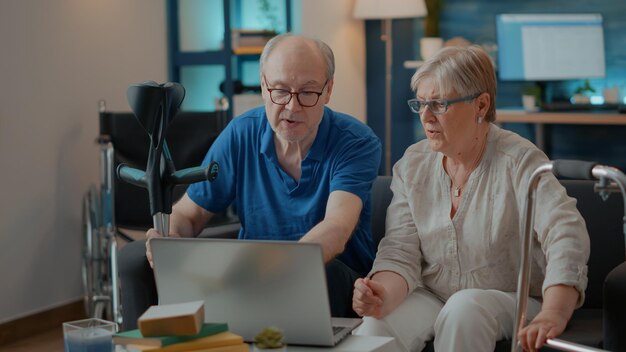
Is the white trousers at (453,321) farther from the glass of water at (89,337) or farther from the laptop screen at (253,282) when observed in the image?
the glass of water at (89,337)

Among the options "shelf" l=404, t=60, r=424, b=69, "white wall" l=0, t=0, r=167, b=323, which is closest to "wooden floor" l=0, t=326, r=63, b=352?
"white wall" l=0, t=0, r=167, b=323

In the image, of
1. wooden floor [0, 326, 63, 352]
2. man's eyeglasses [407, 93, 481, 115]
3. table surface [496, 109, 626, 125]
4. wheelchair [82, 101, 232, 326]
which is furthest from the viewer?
table surface [496, 109, 626, 125]

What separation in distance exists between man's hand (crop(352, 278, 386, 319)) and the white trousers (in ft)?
0.21

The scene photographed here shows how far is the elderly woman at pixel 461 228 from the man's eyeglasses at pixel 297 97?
27cm

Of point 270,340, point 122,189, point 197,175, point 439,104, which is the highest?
point 439,104

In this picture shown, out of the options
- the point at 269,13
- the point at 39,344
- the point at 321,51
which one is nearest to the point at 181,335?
the point at 321,51

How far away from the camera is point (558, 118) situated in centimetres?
500

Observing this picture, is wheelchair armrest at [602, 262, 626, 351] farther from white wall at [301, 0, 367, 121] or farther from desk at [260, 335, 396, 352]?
white wall at [301, 0, 367, 121]

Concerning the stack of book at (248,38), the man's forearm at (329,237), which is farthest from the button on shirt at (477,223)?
the stack of book at (248,38)

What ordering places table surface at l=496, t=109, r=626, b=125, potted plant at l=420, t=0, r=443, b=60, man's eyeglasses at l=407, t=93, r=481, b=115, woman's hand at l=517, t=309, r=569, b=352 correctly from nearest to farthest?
woman's hand at l=517, t=309, r=569, b=352, man's eyeglasses at l=407, t=93, r=481, b=115, table surface at l=496, t=109, r=626, b=125, potted plant at l=420, t=0, r=443, b=60

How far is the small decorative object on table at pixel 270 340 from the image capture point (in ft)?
5.74

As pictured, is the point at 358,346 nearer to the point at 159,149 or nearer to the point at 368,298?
the point at 368,298

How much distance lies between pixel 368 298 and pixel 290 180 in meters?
0.55

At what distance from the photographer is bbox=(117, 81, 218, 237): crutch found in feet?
6.75
